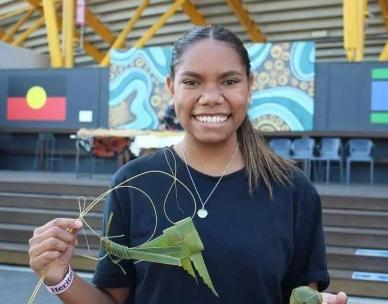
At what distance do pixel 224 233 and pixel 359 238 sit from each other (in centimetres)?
507

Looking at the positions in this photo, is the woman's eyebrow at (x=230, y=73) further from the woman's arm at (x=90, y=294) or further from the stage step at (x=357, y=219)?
the stage step at (x=357, y=219)

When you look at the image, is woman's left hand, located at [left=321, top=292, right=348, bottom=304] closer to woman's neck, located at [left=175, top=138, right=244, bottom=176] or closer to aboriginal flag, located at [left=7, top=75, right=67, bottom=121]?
woman's neck, located at [left=175, top=138, right=244, bottom=176]

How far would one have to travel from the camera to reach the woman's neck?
145 centimetres

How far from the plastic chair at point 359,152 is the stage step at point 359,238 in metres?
4.29

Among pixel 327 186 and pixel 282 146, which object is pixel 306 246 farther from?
pixel 282 146

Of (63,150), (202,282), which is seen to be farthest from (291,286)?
(63,150)

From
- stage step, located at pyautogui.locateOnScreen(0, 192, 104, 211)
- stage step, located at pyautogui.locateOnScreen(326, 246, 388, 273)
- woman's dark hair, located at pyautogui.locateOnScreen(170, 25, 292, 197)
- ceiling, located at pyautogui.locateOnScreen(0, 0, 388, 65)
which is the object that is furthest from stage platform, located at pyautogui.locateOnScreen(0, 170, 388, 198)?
ceiling, located at pyautogui.locateOnScreen(0, 0, 388, 65)

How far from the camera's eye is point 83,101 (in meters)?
12.7

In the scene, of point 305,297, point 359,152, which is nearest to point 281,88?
point 359,152

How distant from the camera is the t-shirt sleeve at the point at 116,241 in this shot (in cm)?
142

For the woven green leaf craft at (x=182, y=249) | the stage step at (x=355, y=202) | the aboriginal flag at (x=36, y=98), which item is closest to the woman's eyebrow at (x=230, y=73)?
the woven green leaf craft at (x=182, y=249)

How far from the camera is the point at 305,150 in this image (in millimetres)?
10555

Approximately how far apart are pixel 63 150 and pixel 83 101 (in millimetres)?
1464

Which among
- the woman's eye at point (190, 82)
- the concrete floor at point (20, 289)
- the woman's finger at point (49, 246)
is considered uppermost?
the woman's eye at point (190, 82)
